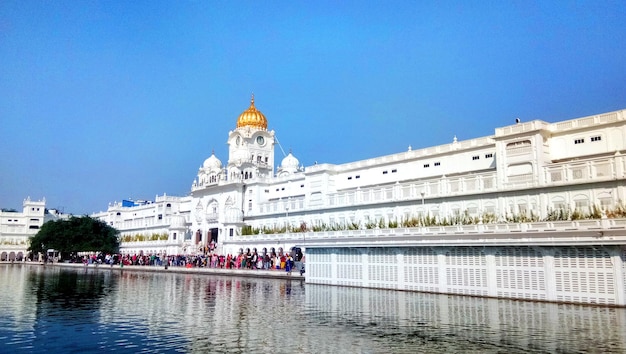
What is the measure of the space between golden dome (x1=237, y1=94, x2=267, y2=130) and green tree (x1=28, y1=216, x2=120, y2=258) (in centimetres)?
2745

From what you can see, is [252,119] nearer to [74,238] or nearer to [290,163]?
[290,163]

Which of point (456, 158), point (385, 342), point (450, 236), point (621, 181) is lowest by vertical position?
point (385, 342)

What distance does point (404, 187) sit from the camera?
48969mm

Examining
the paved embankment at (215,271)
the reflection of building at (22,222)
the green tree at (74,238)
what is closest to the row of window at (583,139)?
the paved embankment at (215,271)

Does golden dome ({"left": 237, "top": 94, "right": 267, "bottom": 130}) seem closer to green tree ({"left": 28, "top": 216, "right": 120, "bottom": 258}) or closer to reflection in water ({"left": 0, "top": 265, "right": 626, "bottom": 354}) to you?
green tree ({"left": 28, "top": 216, "right": 120, "bottom": 258})

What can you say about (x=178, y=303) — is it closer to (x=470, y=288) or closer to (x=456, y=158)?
(x=470, y=288)

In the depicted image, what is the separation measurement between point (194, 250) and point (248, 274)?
102 feet

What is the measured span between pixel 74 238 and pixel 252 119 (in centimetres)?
3236

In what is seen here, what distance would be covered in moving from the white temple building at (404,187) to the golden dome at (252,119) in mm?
180

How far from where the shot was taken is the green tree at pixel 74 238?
7850cm

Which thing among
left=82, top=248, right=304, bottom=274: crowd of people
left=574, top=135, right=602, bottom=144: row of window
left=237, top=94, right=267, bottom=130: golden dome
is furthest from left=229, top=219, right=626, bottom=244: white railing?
left=237, top=94, right=267, bottom=130: golden dome

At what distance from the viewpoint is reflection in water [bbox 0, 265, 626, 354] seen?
13.9 meters

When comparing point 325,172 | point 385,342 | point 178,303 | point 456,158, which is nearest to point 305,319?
point 385,342

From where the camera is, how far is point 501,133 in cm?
4203
